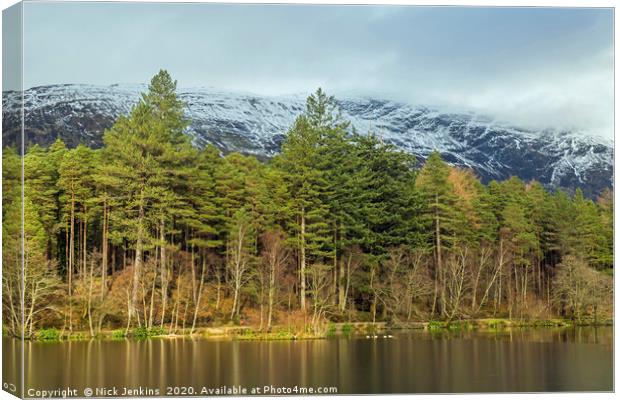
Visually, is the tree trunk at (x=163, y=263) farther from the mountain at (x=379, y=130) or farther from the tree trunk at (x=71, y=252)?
the mountain at (x=379, y=130)

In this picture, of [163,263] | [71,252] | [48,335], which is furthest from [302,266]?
[48,335]

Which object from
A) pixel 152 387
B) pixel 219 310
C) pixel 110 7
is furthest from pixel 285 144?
pixel 152 387

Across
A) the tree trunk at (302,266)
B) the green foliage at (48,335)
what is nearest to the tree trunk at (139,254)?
the green foliage at (48,335)

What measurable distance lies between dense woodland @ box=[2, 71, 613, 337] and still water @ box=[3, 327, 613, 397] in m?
1.08

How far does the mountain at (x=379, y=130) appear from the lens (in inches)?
982

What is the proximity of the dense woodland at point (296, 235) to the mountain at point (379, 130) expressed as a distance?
1.07ft

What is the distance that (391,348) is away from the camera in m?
25.7

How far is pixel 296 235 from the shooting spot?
27.8m

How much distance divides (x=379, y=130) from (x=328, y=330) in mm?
5207

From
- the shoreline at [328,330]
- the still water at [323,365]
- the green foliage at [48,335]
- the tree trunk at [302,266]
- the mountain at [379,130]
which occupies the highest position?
the mountain at [379,130]

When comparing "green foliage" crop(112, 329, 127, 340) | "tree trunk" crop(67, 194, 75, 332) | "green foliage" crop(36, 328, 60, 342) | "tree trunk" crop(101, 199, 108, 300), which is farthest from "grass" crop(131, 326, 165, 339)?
"green foliage" crop(36, 328, 60, 342)

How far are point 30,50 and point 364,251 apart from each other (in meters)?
10.6

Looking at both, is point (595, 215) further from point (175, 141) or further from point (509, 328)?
point (175, 141)

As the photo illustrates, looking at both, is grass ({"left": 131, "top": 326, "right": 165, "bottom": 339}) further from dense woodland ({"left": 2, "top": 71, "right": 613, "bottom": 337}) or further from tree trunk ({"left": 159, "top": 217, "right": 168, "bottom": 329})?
tree trunk ({"left": 159, "top": 217, "right": 168, "bottom": 329})
